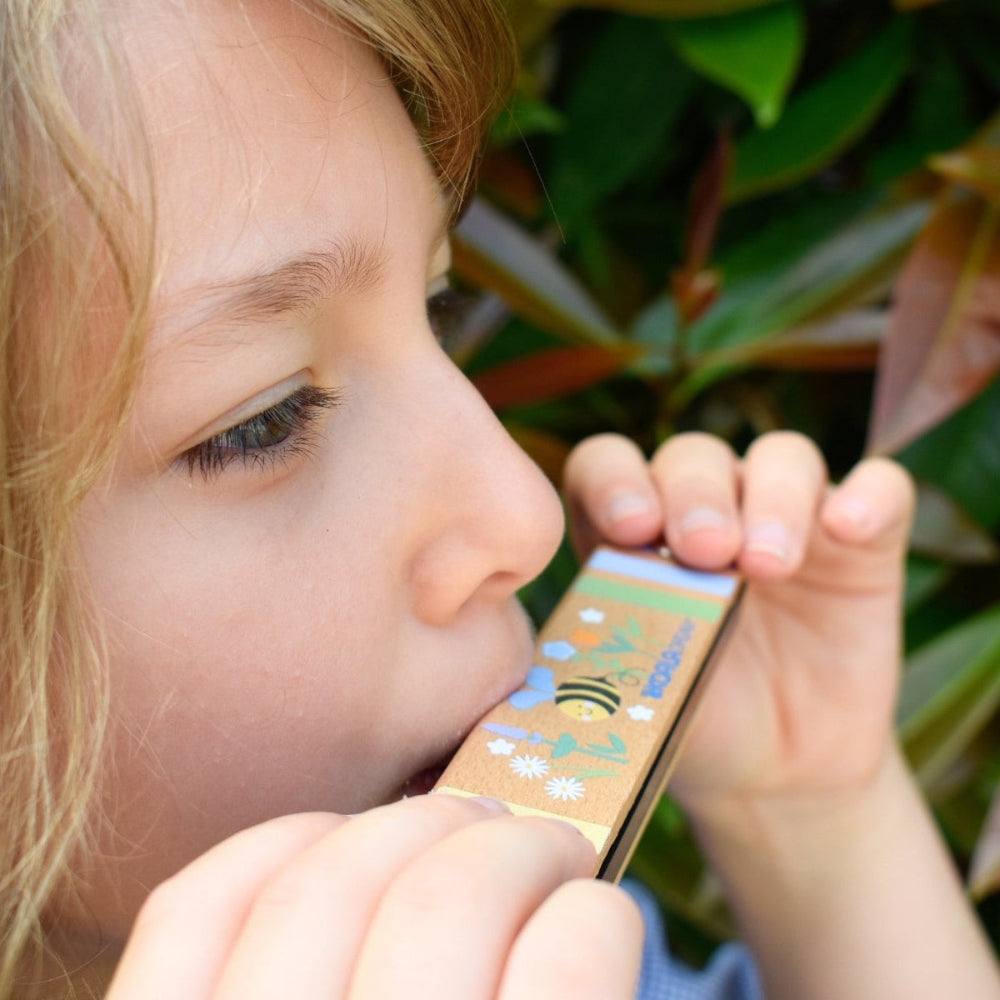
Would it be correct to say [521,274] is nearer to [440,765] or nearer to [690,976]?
[440,765]

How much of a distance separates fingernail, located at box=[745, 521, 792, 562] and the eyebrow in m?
0.46

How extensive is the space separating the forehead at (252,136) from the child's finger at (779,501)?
45 cm

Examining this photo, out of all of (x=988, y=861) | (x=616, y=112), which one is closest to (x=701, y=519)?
(x=988, y=861)

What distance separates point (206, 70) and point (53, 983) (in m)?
0.53

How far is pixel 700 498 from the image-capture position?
98cm

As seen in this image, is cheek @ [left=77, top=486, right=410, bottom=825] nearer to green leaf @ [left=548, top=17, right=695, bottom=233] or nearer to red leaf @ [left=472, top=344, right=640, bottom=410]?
red leaf @ [left=472, top=344, right=640, bottom=410]

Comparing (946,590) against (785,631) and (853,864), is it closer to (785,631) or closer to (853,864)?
(785,631)

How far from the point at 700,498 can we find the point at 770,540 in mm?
67

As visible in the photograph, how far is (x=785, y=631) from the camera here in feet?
3.94

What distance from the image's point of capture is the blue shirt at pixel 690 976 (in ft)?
3.64

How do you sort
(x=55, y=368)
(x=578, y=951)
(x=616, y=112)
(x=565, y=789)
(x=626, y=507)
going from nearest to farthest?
(x=578, y=951), (x=55, y=368), (x=565, y=789), (x=626, y=507), (x=616, y=112)

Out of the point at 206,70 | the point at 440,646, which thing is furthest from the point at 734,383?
the point at 206,70

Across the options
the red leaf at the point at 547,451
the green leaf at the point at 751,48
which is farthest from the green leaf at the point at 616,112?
the red leaf at the point at 547,451

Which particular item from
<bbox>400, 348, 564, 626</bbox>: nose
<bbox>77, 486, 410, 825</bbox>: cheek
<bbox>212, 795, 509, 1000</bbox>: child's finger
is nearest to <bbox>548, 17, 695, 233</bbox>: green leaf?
<bbox>400, 348, 564, 626</bbox>: nose
